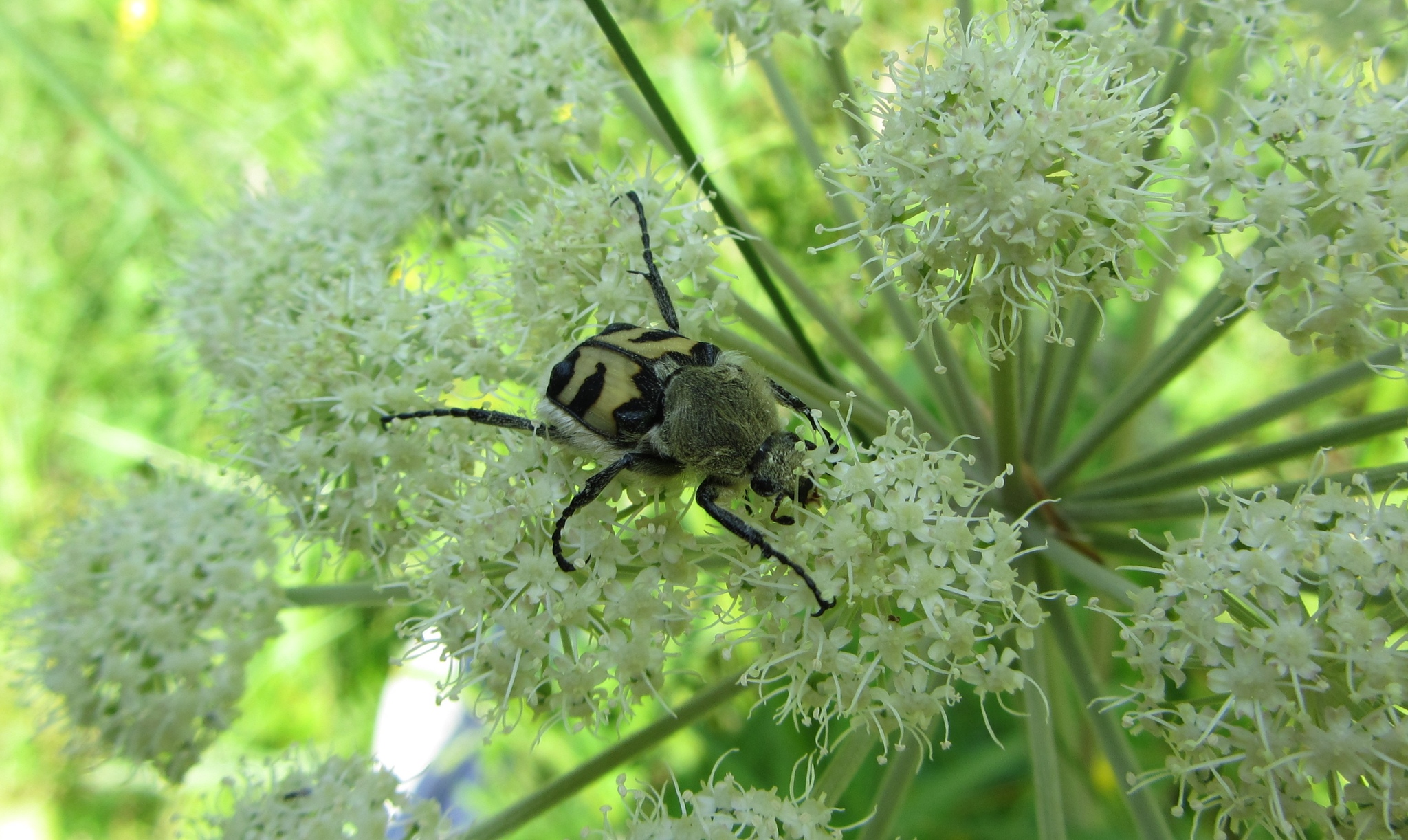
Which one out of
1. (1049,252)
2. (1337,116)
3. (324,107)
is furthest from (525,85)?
(324,107)

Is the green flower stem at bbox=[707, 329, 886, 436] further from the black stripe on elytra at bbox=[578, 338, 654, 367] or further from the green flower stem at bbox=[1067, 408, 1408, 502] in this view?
the green flower stem at bbox=[1067, 408, 1408, 502]

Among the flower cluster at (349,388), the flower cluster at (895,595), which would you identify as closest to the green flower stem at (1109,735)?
the flower cluster at (895,595)

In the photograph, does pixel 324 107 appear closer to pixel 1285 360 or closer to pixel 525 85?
pixel 525 85

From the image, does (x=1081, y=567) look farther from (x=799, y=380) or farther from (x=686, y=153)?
(x=686, y=153)

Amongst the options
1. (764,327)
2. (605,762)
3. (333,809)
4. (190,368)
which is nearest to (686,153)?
(764,327)

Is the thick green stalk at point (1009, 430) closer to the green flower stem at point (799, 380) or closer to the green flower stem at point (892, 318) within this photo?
the green flower stem at point (892, 318)

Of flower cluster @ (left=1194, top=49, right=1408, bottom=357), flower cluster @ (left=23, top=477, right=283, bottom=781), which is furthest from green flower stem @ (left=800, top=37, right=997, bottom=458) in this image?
flower cluster @ (left=23, top=477, right=283, bottom=781)
